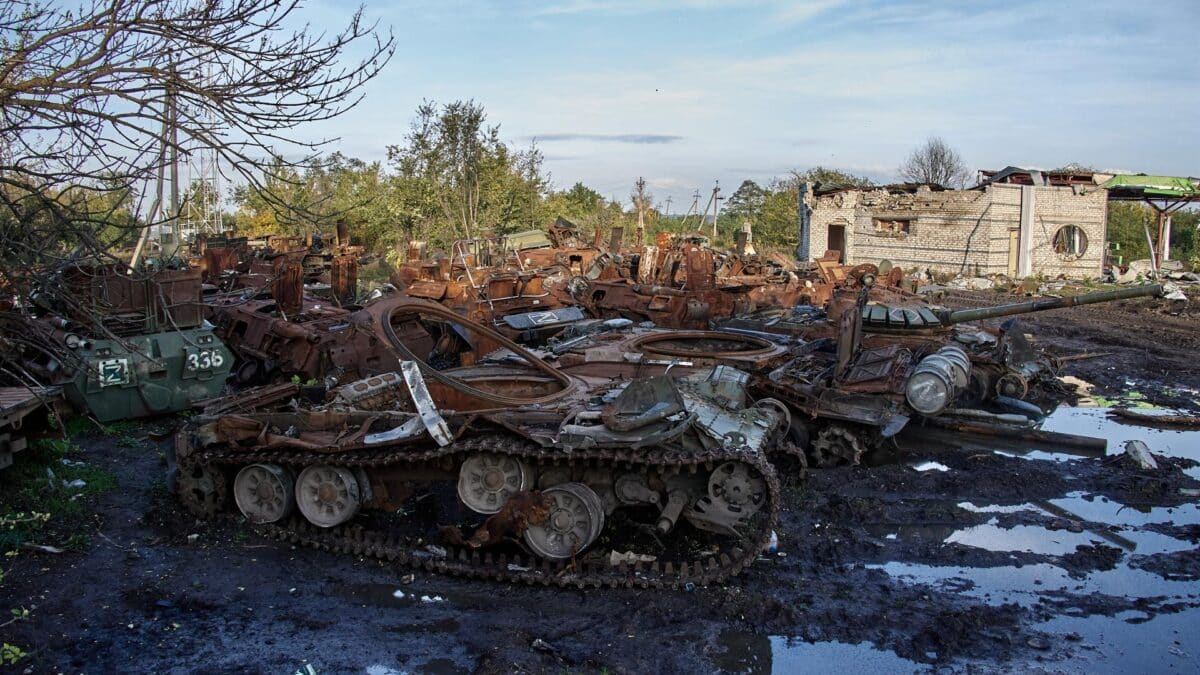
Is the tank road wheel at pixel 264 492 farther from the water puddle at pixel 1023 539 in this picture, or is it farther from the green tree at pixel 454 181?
the green tree at pixel 454 181

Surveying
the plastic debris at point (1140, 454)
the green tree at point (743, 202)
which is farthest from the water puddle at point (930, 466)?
the green tree at point (743, 202)

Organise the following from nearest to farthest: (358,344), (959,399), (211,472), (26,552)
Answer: (26,552)
(211,472)
(959,399)
(358,344)

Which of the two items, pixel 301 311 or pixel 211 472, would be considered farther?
pixel 301 311

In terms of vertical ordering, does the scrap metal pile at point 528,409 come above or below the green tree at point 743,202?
below

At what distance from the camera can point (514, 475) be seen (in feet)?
20.4

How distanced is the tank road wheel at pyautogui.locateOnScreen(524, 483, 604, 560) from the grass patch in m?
3.47

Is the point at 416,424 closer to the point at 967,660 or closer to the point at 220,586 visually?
the point at 220,586

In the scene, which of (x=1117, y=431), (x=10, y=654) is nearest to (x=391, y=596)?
(x=10, y=654)

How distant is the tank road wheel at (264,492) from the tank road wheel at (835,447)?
16.4 feet

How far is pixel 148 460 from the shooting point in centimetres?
893

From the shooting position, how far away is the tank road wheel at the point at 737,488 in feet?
19.7

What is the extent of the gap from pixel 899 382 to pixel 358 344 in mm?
6950

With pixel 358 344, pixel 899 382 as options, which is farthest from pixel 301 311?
pixel 899 382

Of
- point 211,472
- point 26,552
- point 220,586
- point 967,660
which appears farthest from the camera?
point 211,472
